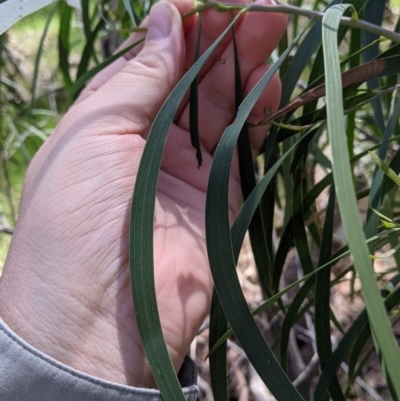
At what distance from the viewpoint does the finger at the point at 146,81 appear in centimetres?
73

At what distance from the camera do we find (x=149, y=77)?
73 centimetres

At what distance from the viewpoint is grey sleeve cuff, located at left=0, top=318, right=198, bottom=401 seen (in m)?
0.54

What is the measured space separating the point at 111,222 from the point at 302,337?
658 mm

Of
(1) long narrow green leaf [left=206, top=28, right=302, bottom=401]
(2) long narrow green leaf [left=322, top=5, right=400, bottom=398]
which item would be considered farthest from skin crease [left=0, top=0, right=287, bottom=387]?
(2) long narrow green leaf [left=322, top=5, right=400, bottom=398]

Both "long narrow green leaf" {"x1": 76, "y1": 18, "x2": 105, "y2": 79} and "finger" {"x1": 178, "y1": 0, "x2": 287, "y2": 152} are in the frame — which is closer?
"finger" {"x1": 178, "y1": 0, "x2": 287, "y2": 152}

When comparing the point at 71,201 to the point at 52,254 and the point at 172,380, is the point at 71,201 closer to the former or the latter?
the point at 52,254

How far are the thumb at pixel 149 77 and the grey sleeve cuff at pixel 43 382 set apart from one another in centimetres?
34

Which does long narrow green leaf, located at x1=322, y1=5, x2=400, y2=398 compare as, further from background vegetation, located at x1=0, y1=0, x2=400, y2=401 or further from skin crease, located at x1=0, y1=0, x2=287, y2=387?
skin crease, located at x1=0, y1=0, x2=287, y2=387

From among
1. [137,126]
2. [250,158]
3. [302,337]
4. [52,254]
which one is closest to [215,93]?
[137,126]

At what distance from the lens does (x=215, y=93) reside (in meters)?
0.82

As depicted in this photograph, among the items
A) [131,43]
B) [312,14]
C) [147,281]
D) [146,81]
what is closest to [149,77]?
[146,81]

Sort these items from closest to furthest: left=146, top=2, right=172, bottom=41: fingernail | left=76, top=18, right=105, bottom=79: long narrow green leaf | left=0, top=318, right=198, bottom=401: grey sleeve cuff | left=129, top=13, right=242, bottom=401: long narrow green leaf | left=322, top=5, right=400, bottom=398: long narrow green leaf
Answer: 1. left=322, top=5, right=400, bottom=398: long narrow green leaf
2. left=129, top=13, right=242, bottom=401: long narrow green leaf
3. left=0, top=318, right=198, bottom=401: grey sleeve cuff
4. left=146, top=2, right=172, bottom=41: fingernail
5. left=76, top=18, right=105, bottom=79: long narrow green leaf

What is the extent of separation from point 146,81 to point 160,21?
3.5 inches

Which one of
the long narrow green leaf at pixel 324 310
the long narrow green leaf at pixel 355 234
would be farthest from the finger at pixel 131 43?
the long narrow green leaf at pixel 355 234
